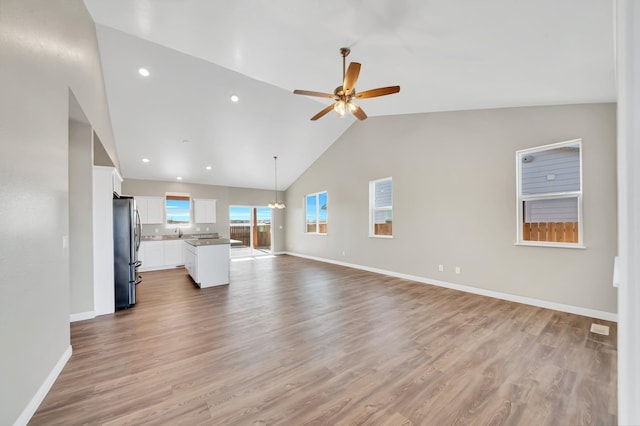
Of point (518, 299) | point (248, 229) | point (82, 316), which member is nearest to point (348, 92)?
point (518, 299)

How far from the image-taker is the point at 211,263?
17.9ft

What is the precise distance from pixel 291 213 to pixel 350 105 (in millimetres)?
7194

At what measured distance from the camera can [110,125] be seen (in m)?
5.32

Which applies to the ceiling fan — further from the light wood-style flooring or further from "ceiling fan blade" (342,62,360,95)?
the light wood-style flooring

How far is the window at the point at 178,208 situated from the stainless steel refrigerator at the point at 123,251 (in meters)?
4.30

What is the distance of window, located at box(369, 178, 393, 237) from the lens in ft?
20.9

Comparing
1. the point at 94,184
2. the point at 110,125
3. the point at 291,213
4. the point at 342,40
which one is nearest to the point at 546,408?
the point at 342,40

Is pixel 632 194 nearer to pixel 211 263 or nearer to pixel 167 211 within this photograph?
pixel 211 263

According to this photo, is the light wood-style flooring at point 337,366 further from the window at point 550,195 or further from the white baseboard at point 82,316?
the window at point 550,195

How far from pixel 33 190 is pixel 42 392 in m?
1.56

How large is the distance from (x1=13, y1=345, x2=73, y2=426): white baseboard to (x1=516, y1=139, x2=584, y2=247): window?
18.8ft

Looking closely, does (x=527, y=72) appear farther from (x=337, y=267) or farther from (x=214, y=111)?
(x=337, y=267)

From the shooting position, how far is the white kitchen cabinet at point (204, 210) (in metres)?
8.63

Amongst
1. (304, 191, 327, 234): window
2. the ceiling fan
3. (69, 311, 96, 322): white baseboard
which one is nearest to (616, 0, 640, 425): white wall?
the ceiling fan
